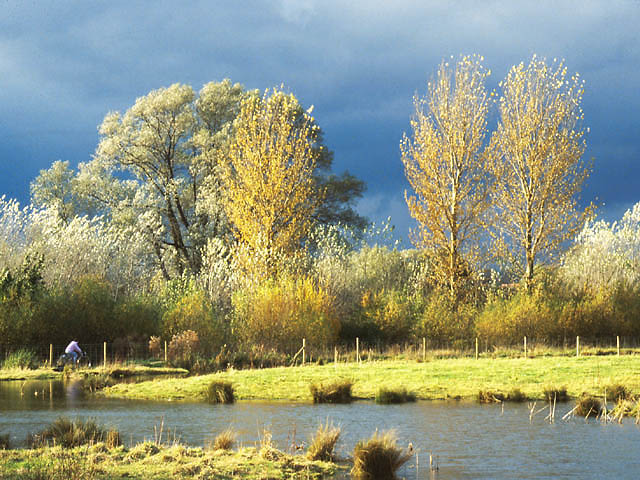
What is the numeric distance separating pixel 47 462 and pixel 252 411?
890cm

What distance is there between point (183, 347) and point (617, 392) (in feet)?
62.8

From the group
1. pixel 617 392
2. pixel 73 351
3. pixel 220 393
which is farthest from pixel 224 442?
pixel 73 351

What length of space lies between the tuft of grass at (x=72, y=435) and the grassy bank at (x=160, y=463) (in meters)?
0.58

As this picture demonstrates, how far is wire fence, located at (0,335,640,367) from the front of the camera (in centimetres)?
3475

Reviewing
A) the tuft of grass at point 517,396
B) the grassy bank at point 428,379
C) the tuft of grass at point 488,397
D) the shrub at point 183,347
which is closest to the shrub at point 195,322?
the shrub at point 183,347

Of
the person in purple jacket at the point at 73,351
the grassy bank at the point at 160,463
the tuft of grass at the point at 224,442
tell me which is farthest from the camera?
the person in purple jacket at the point at 73,351

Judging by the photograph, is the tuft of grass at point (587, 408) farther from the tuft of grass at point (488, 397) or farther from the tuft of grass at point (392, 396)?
the tuft of grass at point (392, 396)

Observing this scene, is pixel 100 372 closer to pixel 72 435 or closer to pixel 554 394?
pixel 554 394

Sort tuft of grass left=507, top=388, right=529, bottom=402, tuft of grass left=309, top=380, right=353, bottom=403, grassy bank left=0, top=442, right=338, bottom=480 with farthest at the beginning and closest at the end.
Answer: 1. tuft of grass left=309, top=380, right=353, bottom=403
2. tuft of grass left=507, top=388, right=529, bottom=402
3. grassy bank left=0, top=442, right=338, bottom=480

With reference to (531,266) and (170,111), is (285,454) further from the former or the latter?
(170,111)

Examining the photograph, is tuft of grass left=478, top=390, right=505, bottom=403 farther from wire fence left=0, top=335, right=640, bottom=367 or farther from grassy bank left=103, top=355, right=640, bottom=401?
wire fence left=0, top=335, right=640, bottom=367

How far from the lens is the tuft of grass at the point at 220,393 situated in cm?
2303

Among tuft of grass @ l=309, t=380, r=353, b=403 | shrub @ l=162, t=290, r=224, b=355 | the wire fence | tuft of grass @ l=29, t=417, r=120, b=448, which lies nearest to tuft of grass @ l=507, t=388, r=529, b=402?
A: tuft of grass @ l=309, t=380, r=353, b=403

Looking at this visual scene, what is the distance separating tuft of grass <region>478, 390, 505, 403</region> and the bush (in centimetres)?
1549
